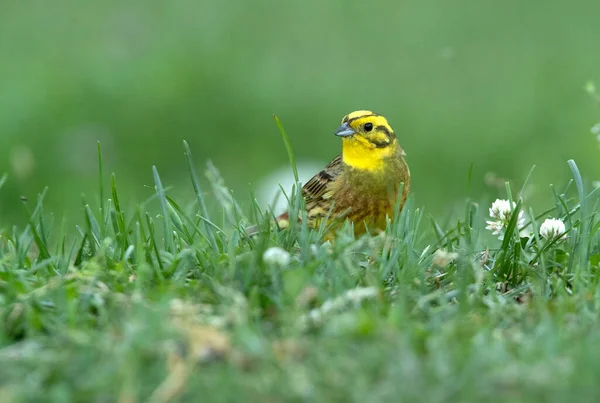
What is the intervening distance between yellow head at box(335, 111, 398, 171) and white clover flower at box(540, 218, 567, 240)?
1496 millimetres

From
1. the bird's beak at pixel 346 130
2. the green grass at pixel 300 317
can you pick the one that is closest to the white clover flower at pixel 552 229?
the green grass at pixel 300 317

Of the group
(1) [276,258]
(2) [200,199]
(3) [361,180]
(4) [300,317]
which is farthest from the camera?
(3) [361,180]

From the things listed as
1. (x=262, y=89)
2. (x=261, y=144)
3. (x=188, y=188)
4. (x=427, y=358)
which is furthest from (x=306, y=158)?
(x=427, y=358)

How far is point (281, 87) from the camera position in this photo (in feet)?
35.7

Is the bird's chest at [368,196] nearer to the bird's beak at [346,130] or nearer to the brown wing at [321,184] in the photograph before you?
the brown wing at [321,184]

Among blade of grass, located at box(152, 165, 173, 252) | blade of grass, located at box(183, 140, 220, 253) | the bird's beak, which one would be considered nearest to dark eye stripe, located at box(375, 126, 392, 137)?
the bird's beak

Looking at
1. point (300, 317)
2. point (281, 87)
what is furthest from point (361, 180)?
point (281, 87)

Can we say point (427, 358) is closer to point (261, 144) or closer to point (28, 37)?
point (261, 144)

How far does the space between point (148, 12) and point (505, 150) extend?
4678mm

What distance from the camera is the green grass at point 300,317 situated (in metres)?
2.66

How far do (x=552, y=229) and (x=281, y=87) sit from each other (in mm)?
6922

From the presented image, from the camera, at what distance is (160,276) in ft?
11.6

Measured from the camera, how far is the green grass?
2656mm

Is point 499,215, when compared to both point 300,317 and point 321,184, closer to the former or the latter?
point 321,184
